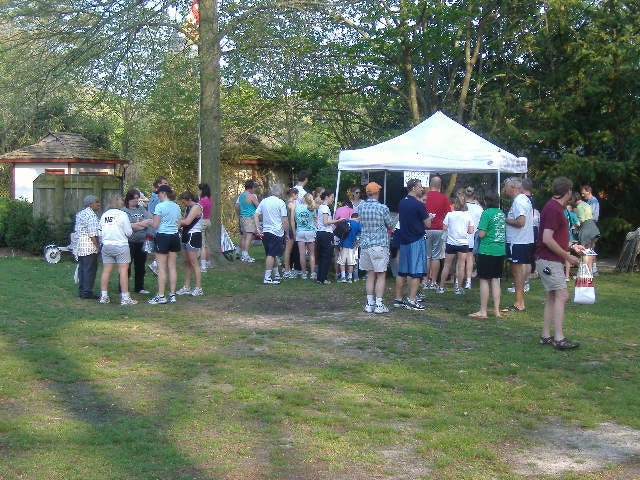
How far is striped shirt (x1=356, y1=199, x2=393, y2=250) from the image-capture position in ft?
35.6

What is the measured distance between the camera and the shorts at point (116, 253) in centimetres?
1163

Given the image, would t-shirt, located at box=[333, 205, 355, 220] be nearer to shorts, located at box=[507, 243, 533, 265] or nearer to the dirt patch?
shorts, located at box=[507, 243, 533, 265]

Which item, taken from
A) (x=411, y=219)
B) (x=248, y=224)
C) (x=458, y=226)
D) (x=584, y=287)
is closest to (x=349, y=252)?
(x=458, y=226)

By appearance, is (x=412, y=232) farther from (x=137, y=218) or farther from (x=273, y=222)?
(x=137, y=218)

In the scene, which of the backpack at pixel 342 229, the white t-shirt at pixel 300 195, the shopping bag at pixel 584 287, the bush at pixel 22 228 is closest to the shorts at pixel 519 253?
the shopping bag at pixel 584 287

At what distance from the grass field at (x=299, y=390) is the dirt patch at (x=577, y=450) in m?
0.03

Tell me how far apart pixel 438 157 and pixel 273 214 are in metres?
3.11

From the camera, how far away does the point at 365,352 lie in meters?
8.80

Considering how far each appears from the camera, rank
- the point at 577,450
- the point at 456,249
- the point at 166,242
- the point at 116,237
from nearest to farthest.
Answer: the point at 577,450, the point at 116,237, the point at 166,242, the point at 456,249

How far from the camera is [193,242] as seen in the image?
12430 millimetres

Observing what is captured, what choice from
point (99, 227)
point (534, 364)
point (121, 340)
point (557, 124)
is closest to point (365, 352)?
point (534, 364)

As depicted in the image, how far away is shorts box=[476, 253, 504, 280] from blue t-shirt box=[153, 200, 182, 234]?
4113mm

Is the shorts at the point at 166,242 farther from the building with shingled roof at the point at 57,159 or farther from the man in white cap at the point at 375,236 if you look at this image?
the building with shingled roof at the point at 57,159

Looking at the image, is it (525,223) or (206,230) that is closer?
(525,223)
